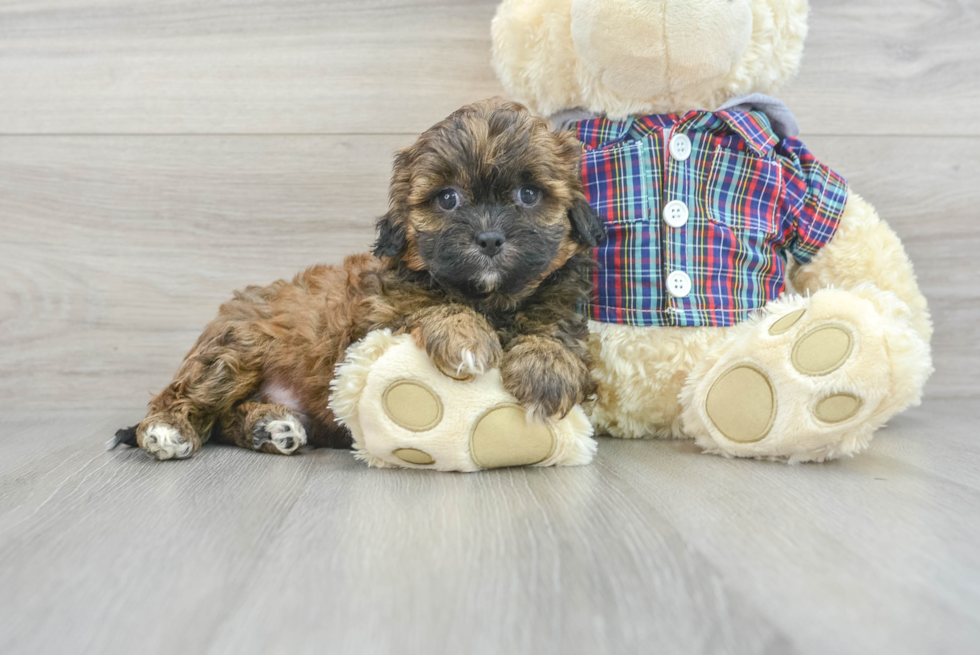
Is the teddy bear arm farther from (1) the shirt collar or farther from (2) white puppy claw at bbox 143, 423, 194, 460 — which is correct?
(2) white puppy claw at bbox 143, 423, 194, 460

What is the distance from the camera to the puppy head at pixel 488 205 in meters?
1.41

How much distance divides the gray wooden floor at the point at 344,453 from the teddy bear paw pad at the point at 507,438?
0.18 feet

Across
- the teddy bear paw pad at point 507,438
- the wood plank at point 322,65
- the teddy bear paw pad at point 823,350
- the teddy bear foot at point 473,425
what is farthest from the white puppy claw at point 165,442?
the teddy bear paw pad at point 823,350

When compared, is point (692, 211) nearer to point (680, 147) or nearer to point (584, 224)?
point (680, 147)

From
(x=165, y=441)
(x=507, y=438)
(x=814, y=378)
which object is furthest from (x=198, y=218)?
(x=814, y=378)

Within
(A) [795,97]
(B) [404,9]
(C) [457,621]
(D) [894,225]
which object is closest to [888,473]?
(C) [457,621]

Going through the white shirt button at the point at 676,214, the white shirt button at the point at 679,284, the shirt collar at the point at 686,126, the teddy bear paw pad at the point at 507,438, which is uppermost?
the shirt collar at the point at 686,126

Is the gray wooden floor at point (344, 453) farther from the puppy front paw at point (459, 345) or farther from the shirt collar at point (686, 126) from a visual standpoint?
the shirt collar at point (686, 126)

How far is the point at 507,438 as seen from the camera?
1448 millimetres

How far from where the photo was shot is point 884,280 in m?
1.85

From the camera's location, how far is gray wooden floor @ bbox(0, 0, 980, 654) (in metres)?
0.87

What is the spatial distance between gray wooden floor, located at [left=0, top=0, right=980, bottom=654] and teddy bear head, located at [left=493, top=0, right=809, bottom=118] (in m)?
0.53

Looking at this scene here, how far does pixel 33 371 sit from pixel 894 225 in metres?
2.89

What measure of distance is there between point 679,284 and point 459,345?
61cm
